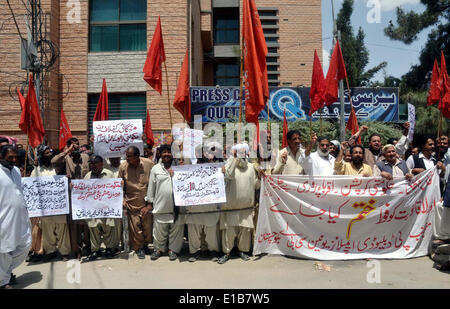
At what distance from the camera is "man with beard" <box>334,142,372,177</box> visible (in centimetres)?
508

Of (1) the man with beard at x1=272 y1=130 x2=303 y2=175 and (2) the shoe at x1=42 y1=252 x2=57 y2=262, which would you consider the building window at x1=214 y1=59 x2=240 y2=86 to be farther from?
(2) the shoe at x1=42 y1=252 x2=57 y2=262

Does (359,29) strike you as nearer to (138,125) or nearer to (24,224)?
(138,125)

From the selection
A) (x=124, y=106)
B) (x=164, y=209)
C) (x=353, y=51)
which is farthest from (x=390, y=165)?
(x=353, y=51)

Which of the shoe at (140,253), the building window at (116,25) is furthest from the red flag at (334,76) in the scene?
the building window at (116,25)

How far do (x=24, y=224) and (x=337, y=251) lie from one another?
404 cm

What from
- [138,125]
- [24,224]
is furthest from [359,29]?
[24,224]

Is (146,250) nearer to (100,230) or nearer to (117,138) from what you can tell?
(100,230)

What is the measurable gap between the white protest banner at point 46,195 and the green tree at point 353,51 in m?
24.0

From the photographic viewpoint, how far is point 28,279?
4.43 meters

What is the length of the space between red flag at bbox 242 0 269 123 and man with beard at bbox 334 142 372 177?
4.43ft

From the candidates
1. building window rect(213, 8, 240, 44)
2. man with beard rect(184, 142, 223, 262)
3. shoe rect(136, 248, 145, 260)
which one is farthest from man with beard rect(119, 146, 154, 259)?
building window rect(213, 8, 240, 44)

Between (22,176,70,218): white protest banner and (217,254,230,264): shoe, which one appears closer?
(217,254,230,264): shoe

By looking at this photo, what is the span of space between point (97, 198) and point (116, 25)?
886cm

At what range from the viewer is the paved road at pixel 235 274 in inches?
158
